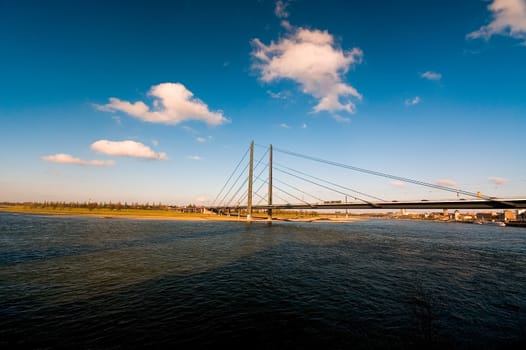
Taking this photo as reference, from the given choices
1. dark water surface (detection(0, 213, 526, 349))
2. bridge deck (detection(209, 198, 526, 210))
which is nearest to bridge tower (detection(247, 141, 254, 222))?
bridge deck (detection(209, 198, 526, 210))

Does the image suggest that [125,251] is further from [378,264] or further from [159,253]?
[378,264]

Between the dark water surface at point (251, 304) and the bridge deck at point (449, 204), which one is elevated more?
the bridge deck at point (449, 204)

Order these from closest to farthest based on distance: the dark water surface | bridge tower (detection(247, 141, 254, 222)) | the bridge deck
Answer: the dark water surface
the bridge deck
bridge tower (detection(247, 141, 254, 222))

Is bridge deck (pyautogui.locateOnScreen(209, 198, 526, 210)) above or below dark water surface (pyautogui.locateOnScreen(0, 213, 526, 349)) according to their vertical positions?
above

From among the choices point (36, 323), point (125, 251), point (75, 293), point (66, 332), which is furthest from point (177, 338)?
point (125, 251)

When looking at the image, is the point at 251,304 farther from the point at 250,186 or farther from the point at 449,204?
the point at 250,186

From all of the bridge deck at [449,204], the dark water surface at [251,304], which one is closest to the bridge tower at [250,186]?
the bridge deck at [449,204]

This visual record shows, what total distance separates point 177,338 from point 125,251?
2259 centimetres

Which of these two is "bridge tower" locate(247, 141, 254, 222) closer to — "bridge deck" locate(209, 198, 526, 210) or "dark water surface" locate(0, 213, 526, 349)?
"bridge deck" locate(209, 198, 526, 210)

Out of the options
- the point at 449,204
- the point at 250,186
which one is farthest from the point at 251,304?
the point at 250,186

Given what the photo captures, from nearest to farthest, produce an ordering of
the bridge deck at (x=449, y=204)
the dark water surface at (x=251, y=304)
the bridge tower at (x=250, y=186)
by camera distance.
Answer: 1. the dark water surface at (x=251, y=304)
2. the bridge deck at (x=449, y=204)
3. the bridge tower at (x=250, y=186)

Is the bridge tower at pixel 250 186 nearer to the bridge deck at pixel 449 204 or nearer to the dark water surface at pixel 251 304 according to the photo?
the bridge deck at pixel 449 204

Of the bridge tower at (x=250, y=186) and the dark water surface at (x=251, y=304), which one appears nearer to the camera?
the dark water surface at (x=251, y=304)

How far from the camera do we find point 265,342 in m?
9.53
